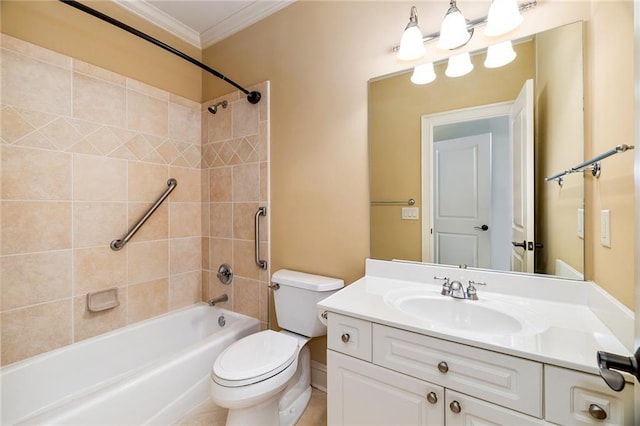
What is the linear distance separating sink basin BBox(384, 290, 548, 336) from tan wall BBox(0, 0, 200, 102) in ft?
7.20

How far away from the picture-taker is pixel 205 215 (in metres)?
2.24

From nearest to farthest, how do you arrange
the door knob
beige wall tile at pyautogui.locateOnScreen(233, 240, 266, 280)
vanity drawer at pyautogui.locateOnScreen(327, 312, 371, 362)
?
1. the door knob
2. vanity drawer at pyautogui.locateOnScreen(327, 312, 371, 362)
3. beige wall tile at pyautogui.locateOnScreen(233, 240, 266, 280)

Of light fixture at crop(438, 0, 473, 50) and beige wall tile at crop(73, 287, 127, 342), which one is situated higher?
light fixture at crop(438, 0, 473, 50)

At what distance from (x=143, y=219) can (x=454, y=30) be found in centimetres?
212

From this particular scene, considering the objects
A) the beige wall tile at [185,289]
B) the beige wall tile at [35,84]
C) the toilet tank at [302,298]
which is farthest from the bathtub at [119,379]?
the beige wall tile at [35,84]

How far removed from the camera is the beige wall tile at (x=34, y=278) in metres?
1.36

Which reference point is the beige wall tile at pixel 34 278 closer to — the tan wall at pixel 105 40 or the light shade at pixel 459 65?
the tan wall at pixel 105 40

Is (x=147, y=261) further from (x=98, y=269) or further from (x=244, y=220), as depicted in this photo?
(x=244, y=220)

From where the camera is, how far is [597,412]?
0.66m

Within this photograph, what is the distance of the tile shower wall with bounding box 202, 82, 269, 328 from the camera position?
1.91m

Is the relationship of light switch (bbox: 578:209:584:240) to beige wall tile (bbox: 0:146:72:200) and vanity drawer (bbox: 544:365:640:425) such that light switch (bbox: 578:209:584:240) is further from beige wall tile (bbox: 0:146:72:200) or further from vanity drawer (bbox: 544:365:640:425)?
beige wall tile (bbox: 0:146:72:200)

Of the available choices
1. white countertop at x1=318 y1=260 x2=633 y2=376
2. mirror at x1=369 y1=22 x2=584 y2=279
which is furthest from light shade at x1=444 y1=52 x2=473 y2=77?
white countertop at x1=318 y1=260 x2=633 y2=376

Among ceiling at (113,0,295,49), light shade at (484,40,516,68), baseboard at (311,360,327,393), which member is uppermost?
ceiling at (113,0,295,49)

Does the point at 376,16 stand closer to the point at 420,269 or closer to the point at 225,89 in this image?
the point at 225,89
